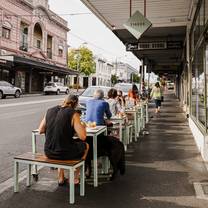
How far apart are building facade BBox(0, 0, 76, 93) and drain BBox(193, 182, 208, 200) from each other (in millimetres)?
30127

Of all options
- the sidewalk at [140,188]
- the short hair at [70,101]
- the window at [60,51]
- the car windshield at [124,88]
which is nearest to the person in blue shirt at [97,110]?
the sidewalk at [140,188]

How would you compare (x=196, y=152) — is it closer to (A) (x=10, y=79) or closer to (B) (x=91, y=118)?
(B) (x=91, y=118)

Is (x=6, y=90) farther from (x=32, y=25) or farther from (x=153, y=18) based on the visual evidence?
(x=153, y=18)

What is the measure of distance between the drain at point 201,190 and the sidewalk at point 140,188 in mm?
77

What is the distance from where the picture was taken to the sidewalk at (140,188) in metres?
4.75

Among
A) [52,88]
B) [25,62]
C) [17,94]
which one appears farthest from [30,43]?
[17,94]

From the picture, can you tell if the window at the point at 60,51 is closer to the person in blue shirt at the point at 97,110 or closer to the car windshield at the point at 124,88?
the car windshield at the point at 124,88

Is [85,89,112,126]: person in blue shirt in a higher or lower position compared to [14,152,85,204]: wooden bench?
higher

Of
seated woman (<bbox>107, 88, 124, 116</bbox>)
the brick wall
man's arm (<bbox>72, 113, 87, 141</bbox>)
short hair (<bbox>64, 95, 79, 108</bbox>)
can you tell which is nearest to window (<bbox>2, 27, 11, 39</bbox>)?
the brick wall

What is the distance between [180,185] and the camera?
221 inches

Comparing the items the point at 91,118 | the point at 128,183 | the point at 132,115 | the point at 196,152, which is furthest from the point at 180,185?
the point at 132,115

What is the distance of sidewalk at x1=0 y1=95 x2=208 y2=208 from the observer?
4.75m

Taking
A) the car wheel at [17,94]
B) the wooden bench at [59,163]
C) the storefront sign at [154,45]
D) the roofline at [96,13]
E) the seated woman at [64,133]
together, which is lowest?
the wooden bench at [59,163]

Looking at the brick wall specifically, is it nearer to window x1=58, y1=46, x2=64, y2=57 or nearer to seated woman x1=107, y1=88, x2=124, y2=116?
window x1=58, y1=46, x2=64, y2=57
